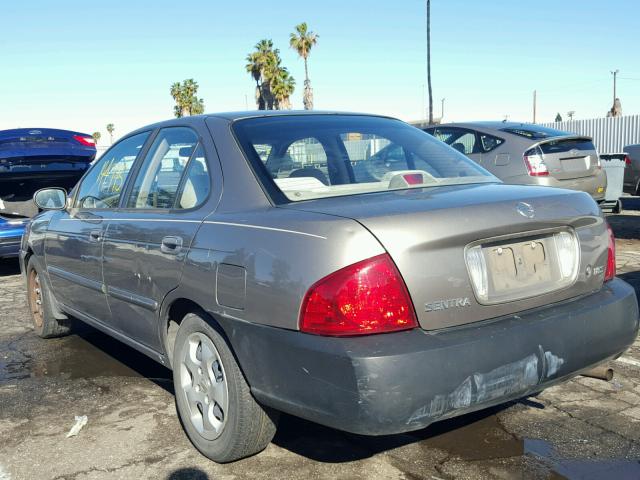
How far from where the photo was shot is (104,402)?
3930 mm

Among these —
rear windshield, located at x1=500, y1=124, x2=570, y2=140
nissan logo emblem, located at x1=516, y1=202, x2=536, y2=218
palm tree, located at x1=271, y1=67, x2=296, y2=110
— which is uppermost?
palm tree, located at x1=271, y1=67, x2=296, y2=110

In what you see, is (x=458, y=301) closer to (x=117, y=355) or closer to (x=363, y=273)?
(x=363, y=273)

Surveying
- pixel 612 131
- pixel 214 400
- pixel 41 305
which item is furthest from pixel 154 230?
pixel 612 131

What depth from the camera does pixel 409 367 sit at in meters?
2.28

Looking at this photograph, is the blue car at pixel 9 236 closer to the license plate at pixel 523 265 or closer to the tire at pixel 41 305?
the tire at pixel 41 305

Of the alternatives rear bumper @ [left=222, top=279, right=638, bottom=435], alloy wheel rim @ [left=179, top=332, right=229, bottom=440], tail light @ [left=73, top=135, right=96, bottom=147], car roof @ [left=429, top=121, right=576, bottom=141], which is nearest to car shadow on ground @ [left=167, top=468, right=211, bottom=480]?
alloy wheel rim @ [left=179, top=332, right=229, bottom=440]

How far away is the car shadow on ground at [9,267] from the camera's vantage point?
9094 millimetres

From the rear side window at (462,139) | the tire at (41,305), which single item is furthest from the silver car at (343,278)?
the rear side window at (462,139)

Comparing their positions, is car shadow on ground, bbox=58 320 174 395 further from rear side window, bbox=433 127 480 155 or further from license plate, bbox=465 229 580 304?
rear side window, bbox=433 127 480 155

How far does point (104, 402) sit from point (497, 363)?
2518 millimetres

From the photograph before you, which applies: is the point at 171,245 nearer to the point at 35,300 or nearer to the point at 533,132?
the point at 35,300

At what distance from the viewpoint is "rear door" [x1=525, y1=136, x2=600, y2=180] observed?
8.25m

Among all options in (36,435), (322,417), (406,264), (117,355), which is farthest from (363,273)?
(117,355)

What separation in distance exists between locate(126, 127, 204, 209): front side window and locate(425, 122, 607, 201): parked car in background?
5.40 meters
